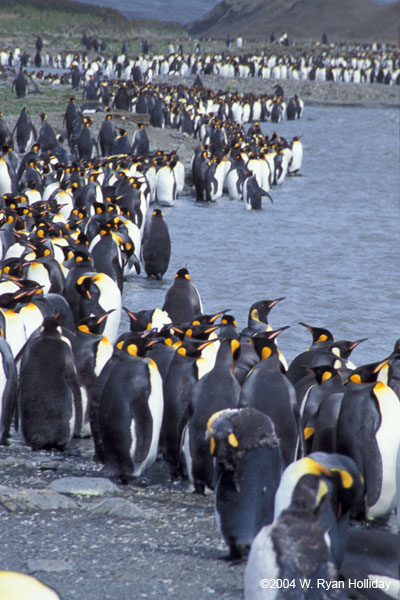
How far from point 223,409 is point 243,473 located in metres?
0.70

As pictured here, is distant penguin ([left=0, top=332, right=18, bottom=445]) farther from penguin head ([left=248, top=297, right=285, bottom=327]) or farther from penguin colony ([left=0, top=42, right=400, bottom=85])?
penguin colony ([left=0, top=42, right=400, bottom=85])

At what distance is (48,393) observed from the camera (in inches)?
178

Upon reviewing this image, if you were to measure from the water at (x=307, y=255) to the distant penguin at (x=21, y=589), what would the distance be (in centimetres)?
473

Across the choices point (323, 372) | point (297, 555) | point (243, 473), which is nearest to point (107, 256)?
point (323, 372)

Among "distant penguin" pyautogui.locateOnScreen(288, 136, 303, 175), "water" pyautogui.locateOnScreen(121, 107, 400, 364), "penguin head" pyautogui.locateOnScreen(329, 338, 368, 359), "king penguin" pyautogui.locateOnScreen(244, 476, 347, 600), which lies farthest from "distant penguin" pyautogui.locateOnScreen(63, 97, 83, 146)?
"king penguin" pyautogui.locateOnScreen(244, 476, 347, 600)

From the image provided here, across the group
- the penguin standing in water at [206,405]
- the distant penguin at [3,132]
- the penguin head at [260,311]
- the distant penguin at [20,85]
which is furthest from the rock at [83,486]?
the distant penguin at [20,85]

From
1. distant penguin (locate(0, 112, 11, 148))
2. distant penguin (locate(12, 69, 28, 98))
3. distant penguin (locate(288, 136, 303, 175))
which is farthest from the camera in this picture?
distant penguin (locate(12, 69, 28, 98))

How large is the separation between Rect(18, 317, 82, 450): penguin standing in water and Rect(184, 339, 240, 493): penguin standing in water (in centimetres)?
79

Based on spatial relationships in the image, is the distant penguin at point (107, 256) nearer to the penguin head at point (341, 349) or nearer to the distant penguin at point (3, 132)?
the penguin head at point (341, 349)

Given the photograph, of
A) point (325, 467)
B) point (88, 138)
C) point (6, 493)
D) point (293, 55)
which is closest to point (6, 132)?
point (88, 138)

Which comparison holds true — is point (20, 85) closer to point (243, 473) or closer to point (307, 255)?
point (307, 255)

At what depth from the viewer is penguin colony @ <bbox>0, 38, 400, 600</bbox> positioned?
2605 millimetres

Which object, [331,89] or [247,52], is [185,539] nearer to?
[331,89]

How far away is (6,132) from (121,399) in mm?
13407
